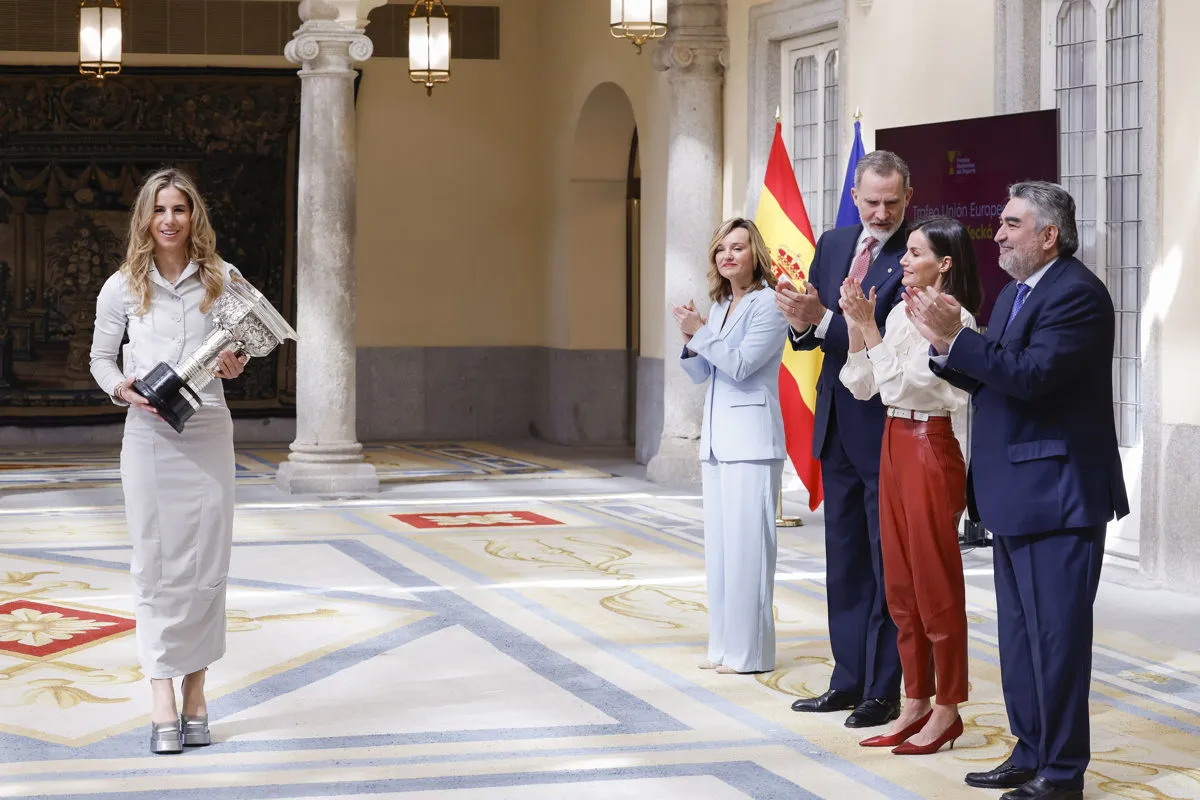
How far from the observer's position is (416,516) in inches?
432

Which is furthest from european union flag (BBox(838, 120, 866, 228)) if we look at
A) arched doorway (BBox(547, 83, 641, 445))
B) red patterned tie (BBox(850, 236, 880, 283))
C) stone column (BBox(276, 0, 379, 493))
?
arched doorway (BBox(547, 83, 641, 445))

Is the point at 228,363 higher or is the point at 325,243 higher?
the point at 325,243

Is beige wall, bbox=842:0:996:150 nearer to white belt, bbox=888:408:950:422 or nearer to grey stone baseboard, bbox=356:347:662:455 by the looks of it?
white belt, bbox=888:408:950:422

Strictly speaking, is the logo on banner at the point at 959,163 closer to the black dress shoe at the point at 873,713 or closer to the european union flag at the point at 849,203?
the european union flag at the point at 849,203

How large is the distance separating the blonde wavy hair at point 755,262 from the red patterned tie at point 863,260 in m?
0.58

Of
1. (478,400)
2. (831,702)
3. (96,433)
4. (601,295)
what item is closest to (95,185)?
(96,433)

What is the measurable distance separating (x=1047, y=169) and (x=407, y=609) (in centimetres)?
387

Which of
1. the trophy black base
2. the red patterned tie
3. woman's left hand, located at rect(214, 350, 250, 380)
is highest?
the red patterned tie

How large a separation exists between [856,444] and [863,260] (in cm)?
59

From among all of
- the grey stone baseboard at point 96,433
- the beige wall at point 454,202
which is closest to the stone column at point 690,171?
the beige wall at point 454,202

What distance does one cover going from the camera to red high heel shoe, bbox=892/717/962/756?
16.8ft

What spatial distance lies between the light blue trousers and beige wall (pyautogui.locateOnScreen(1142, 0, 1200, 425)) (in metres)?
2.82

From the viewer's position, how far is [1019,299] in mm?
4688

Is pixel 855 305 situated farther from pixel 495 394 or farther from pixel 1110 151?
pixel 495 394
